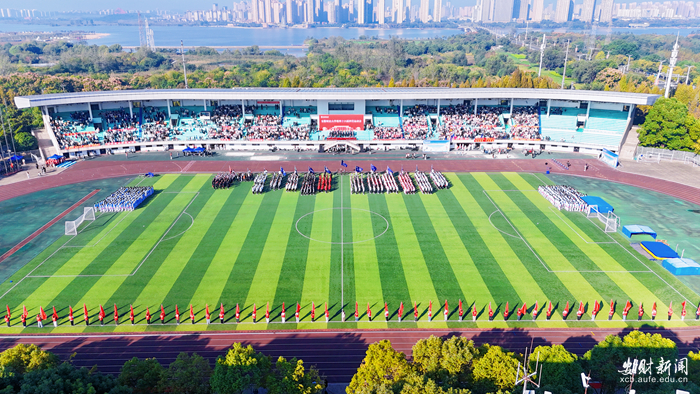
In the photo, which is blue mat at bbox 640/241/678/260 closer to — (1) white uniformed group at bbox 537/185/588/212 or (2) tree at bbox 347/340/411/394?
(1) white uniformed group at bbox 537/185/588/212

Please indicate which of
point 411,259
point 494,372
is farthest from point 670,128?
point 494,372

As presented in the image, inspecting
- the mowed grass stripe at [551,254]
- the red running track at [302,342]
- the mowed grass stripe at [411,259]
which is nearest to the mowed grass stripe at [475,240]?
the mowed grass stripe at [551,254]

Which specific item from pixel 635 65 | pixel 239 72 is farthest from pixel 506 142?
pixel 635 65

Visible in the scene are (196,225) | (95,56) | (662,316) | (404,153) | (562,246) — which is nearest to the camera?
(662,316)

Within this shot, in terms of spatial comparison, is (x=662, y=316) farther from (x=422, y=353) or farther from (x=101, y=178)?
(x=101, y=178)

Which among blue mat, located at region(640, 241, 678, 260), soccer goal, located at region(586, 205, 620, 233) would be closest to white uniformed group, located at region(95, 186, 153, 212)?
soccer goal, located at region(586, 205, 620, 233)

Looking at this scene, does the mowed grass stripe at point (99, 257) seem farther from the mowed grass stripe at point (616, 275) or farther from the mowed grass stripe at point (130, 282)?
the mowed grass stripe at point (616, 275)

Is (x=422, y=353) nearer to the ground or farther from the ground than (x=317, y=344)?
farther from the ground
